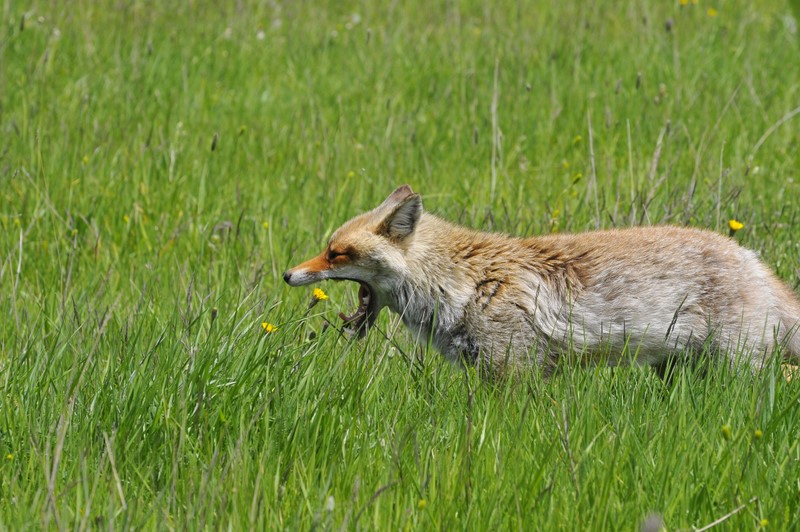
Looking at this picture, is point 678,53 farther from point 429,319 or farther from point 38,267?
point 38,267

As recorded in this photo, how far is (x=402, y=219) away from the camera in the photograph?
5.02m

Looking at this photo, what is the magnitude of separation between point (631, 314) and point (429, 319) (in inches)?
37.4

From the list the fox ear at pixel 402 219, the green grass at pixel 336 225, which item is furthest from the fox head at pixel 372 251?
the green grass at pixel 336 225

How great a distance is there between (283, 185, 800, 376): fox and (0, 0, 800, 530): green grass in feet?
0.88

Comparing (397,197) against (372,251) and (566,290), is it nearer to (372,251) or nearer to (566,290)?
(372,251)

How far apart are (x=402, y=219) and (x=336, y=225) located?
145 cm

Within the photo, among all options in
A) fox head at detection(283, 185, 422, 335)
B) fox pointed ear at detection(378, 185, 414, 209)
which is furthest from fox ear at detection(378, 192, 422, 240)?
fox pointed ear at detection(378, 185, 414, 209)

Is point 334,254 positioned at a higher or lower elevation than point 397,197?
lower

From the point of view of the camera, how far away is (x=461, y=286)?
4.98m

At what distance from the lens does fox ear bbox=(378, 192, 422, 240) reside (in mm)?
4961

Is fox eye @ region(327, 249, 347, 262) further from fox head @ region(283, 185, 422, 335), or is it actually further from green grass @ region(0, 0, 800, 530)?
green grass @ region(0, 0, 800, 530)

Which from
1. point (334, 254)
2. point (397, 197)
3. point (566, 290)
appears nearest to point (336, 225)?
point (397, 197)

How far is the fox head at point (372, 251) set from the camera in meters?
4.95

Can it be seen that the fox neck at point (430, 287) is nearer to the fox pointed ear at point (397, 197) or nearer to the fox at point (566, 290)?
the fox at point (566, 290)
